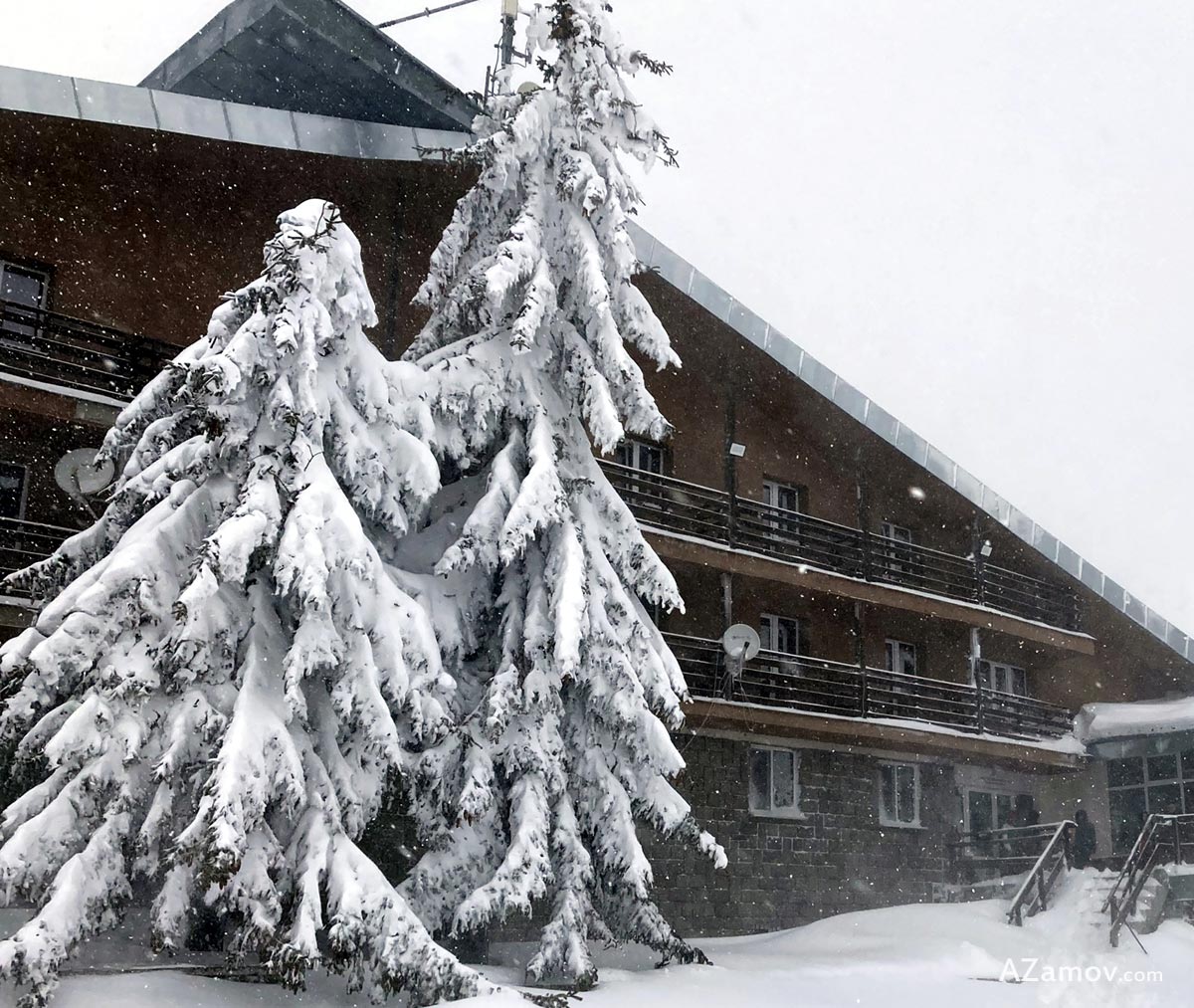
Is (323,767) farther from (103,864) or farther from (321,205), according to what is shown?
(321,205)

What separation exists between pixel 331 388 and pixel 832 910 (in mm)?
15117

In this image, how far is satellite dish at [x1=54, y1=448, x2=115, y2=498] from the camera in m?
13.4

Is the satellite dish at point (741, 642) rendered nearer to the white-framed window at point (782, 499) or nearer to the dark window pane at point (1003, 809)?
the white-framed window at point (782, 499)

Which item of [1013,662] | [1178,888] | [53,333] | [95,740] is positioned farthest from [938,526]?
[95,740]

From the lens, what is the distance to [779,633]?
23609 mm

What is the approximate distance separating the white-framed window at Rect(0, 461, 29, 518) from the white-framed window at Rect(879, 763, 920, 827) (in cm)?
1576

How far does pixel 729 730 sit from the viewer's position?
20.0m

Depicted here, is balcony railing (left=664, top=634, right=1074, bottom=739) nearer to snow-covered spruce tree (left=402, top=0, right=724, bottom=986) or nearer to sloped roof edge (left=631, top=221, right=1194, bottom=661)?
sloped roof edge (left=631, top=221, right=1194, bottom=661)

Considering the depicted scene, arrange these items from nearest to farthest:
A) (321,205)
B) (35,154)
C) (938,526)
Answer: (321,205)
(35,154)
(938,526)

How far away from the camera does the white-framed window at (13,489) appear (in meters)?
15.6

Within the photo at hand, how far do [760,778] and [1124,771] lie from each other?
12.0 metres

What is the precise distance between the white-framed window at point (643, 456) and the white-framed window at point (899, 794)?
7286 millimetres

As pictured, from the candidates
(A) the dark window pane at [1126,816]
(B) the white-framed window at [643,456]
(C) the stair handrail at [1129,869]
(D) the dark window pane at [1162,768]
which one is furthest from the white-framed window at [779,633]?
(D) the dark window pane at [1162,768]

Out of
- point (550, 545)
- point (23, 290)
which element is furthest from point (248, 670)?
point (23, 290)
